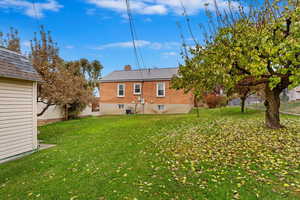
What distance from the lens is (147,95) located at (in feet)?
64.1

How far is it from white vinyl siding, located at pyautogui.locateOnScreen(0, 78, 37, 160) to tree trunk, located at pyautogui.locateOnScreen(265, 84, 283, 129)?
9.97 metres

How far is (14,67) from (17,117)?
5.81ft

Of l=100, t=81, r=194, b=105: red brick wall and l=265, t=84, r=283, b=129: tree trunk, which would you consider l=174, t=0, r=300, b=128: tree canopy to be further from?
l=100, t=81, r=194, b=105: red brick wall

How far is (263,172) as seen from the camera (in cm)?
369

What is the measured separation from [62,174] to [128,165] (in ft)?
5.40

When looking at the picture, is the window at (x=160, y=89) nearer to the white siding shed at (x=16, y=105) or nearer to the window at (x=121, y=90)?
the window at (x=121, y=90)

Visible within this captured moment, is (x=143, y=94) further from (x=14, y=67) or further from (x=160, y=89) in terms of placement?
(x=14, y=67)

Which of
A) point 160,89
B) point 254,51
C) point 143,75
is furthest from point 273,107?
point 143,75

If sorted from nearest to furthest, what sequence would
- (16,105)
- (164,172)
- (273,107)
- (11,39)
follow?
(164,172) → (16,105) → (273,107) → (11,39)

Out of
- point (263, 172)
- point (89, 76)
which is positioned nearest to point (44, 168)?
point (263, 172)

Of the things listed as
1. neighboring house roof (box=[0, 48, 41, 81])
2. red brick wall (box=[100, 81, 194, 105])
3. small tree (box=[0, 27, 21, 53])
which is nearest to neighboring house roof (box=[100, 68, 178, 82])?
red brick wall (box=[100, 81, 194, 105])

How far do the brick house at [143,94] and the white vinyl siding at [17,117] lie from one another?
1364 centimetres

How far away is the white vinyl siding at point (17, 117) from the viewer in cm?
539

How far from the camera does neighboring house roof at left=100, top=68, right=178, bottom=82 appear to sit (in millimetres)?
19266
